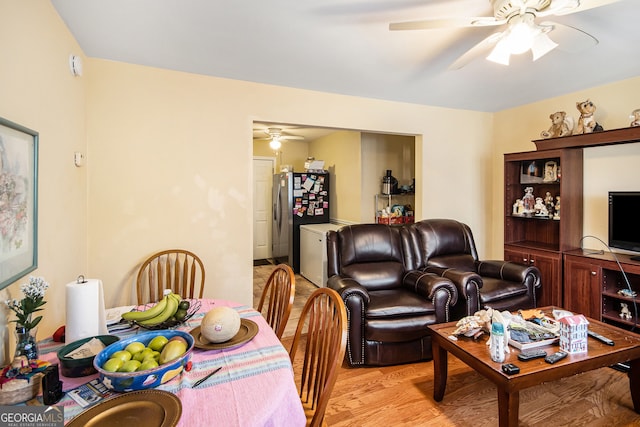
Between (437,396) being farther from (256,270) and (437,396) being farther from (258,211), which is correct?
(258,211)

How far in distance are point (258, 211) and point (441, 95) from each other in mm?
4034

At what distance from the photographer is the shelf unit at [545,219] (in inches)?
126

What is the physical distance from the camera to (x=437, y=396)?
2072mm

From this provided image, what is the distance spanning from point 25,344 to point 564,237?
407cm

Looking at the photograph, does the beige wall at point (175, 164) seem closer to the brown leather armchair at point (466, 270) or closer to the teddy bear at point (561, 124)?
the brown leather armchair at point (466, 270)

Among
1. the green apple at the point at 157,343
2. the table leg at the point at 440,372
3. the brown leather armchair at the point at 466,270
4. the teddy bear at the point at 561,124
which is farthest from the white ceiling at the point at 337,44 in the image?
the table leg at the point at 440,372

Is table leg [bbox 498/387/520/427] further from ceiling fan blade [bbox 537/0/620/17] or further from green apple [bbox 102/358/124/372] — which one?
ceiling fan blade [bbox 537/0/620/17]

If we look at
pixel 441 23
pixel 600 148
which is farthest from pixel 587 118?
pixel 441 23

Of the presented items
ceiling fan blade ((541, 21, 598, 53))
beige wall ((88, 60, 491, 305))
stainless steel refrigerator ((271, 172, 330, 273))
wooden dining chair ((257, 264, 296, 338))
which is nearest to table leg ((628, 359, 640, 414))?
ceiling fan blade ((541, 21, 598, 53))

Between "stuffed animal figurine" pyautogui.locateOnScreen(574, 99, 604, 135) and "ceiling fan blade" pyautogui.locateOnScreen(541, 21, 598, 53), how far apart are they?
149 centimetres

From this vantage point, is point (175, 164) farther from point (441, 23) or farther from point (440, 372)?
point (440, 372)

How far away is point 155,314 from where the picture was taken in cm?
140

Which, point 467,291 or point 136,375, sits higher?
point 136,375

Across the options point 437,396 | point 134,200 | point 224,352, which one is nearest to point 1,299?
point 224,352
